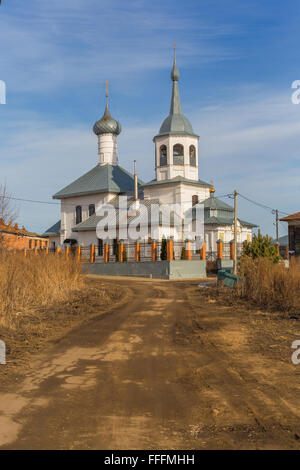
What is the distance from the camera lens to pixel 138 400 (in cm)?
473

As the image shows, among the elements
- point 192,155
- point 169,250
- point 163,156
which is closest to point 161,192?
point 163,156

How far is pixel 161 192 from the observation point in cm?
4369

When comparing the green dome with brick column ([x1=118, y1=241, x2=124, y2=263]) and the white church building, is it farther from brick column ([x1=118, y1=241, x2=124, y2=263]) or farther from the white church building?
brick column ([x1=118, y1=241, x2=124, y2=263])

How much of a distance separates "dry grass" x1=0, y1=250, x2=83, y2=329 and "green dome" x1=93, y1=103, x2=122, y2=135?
37107mm

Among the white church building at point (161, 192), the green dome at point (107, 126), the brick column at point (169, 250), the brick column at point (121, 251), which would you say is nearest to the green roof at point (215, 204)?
Answer: the white church building at point (161, 192)

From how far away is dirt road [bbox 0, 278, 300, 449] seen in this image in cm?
377

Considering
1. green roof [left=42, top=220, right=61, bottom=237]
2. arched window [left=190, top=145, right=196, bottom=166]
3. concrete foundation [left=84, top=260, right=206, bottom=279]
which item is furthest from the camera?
green roof [left=42, top=220, right=61, bottom=237]

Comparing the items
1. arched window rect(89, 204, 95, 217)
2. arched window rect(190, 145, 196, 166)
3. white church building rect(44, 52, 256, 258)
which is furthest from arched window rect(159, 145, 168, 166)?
arched window rect(89, 204, 95, 217)

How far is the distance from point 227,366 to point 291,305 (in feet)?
19.7

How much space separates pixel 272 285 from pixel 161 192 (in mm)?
31790

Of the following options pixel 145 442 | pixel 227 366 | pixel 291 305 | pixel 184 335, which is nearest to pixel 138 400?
pixel 145 442

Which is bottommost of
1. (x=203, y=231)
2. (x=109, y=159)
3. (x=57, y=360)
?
(x=57, y=360)

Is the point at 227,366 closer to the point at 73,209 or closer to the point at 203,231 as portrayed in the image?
the point at 203,231

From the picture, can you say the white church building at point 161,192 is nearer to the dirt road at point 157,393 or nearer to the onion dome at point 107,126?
the onion dome at point 107,126
